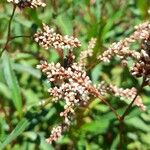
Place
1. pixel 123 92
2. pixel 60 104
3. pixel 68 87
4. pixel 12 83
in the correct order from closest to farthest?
1. pixel 68 87
2. pixel 123 92
3. pixel 12 83
4. pixel 60 104

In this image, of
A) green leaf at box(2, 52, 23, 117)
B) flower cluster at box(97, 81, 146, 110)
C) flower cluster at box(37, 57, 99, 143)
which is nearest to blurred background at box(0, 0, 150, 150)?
green leaf at box(2, 52, 23, 117)

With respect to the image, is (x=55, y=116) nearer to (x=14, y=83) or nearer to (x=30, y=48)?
(x=14, y=83)

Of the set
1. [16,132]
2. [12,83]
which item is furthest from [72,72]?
[12,83]

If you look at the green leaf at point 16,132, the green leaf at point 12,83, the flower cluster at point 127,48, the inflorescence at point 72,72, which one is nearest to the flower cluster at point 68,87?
the inflorescence at point 72,72

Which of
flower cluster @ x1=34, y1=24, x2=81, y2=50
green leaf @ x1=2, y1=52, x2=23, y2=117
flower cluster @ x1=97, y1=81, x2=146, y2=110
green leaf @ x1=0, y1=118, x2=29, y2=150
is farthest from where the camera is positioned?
green leaf @ x1=2, y1=52, x2=23, y2=117

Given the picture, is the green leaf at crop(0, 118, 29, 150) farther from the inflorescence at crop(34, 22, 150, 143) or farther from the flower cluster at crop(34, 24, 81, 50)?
the flower cluster at crop(34, 24, 81, 50)

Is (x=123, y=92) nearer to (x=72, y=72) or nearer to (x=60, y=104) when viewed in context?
(x=72, y=72)
